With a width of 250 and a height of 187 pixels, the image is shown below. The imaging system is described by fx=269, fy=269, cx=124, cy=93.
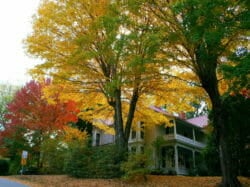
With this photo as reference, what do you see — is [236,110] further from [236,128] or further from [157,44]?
[157,44]

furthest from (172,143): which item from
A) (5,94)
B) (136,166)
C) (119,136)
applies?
(5,94)

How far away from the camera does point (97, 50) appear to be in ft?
47.7

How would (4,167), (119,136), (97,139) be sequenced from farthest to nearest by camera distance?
(97,139) < (4,167) < (119,136)

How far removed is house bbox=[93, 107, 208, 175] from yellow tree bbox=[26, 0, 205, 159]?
953 cm

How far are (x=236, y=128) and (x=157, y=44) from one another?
289 inches

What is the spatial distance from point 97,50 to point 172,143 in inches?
580

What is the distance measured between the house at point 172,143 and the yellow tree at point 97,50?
31.3 feet

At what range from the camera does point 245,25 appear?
7922 millimetres

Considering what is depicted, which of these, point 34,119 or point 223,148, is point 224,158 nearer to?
point 223,148

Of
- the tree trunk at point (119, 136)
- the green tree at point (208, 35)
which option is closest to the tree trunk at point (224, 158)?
the green tree at point (208, 35)

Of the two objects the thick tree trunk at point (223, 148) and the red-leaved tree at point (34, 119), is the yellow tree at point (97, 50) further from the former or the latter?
the red-leaved tree at point (34, 119)

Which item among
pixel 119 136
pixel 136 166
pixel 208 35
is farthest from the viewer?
pixel 119 136

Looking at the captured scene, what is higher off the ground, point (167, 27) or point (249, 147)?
point (167, 27)

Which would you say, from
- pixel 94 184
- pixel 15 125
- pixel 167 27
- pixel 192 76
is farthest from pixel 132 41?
pixel 15 125
